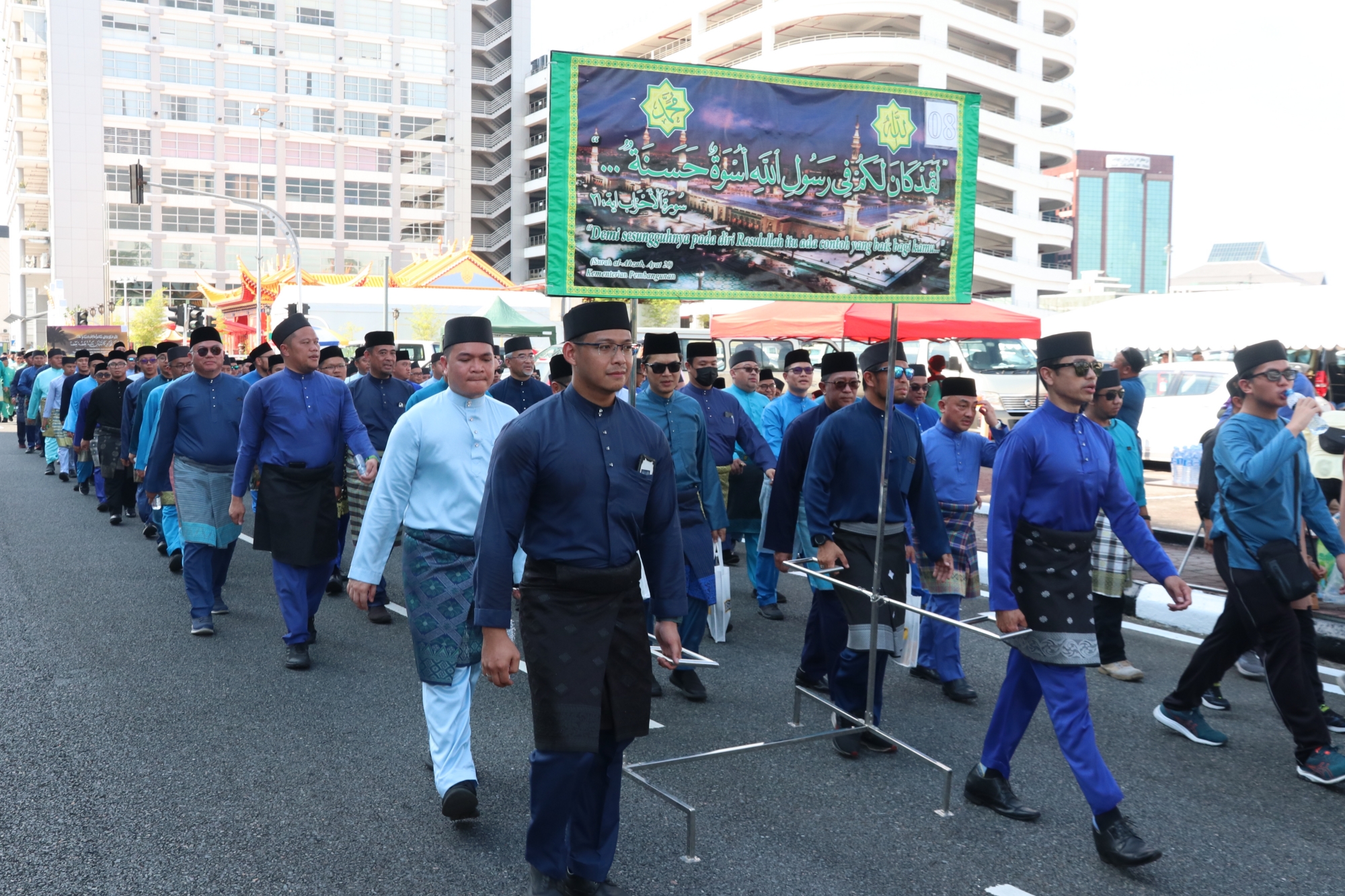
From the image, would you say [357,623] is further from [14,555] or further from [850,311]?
[850,311]

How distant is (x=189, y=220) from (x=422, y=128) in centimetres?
1771

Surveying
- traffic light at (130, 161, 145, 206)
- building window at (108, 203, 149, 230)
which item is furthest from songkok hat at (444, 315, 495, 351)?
building window at (108, 203, 149, 230)

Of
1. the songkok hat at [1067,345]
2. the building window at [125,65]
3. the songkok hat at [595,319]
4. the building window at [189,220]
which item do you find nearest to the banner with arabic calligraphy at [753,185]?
the songkok hat at [1067,345]

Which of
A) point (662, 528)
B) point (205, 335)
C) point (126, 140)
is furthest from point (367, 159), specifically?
point (662, 528)

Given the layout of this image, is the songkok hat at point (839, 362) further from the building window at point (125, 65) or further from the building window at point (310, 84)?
the building window at point (125, 65)

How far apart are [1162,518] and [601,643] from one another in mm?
11278

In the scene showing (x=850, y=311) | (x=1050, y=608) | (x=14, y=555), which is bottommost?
(x=14, y=555)

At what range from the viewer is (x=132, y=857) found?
13.6ft

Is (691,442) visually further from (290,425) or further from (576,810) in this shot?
(576,810)

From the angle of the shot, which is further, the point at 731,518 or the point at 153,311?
the point at 153,311

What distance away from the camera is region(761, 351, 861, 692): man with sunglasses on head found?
5.76 meters

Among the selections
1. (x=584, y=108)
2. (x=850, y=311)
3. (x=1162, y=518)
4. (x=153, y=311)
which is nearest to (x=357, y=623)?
(x=584, y=108)

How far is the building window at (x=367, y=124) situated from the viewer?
8412 centimetres

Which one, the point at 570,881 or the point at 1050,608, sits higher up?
the point at 1050,608
